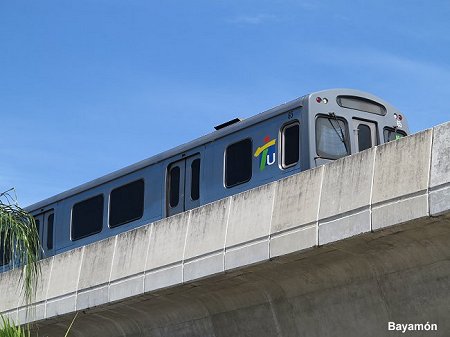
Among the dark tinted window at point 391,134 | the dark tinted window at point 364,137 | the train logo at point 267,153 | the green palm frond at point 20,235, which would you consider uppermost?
the dark tinted window at point 391,134

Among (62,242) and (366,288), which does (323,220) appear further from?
(62,242)

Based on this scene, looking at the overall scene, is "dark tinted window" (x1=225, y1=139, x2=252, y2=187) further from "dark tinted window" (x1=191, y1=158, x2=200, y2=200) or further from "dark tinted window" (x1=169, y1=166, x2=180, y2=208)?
"dark tinted window" (x1=169, y1=166, x2=180, y2=208)

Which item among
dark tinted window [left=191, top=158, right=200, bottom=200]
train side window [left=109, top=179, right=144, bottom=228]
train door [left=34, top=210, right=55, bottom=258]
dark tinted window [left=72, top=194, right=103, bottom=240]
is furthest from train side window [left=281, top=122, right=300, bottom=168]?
train door [left=34, top=210, right=55, bottom=258]

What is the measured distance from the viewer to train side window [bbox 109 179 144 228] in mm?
20391

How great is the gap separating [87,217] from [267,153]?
21.7ft

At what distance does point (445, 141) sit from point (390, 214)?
3.63 feet

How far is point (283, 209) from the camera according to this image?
1284 cm

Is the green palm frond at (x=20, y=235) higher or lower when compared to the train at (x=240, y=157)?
lower

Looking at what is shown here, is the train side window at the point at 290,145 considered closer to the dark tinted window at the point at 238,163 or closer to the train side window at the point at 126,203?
the dark tinted window at the point at 238,163

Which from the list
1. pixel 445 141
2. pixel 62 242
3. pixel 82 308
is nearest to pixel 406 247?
pixel 445 141

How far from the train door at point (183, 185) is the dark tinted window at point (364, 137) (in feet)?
11.3

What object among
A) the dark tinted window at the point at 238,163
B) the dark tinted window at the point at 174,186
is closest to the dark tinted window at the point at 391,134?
the dark tinted window at the point at 238,163

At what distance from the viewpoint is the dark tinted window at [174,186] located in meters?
19.3

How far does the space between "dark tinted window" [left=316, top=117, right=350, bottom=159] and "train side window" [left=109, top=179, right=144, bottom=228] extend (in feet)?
16.7
